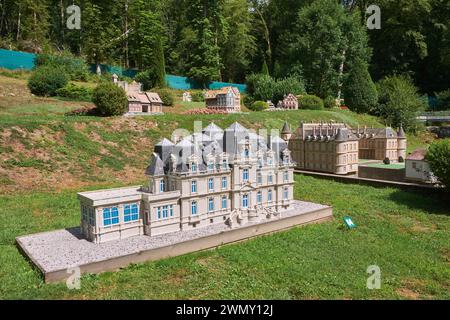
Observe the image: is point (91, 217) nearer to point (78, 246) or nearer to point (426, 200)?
point (78, 246)

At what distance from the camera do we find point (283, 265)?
67.7 ft

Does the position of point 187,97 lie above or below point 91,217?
above

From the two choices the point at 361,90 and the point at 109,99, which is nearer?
the point at 109,99

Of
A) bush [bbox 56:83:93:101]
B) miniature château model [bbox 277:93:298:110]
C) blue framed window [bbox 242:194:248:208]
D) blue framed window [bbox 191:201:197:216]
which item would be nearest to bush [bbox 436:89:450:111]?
miniature château model [bbox 277:93:298:110]

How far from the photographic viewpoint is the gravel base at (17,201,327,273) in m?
19.6

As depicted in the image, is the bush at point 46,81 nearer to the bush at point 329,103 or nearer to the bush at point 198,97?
the bush at point 198,97

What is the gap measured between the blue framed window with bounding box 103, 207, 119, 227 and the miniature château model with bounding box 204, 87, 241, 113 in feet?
135

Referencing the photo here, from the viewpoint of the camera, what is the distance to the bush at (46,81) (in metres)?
56.3

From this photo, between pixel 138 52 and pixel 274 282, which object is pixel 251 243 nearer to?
pixel 274 282

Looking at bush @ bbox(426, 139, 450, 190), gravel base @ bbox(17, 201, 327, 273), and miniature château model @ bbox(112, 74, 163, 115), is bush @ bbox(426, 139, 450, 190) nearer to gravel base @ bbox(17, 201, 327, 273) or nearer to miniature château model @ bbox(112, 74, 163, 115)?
gravel base @ bbox(17, 201, 327, 273)

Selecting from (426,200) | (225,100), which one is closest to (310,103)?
(225,100)

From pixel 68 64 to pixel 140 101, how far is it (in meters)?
22.1
